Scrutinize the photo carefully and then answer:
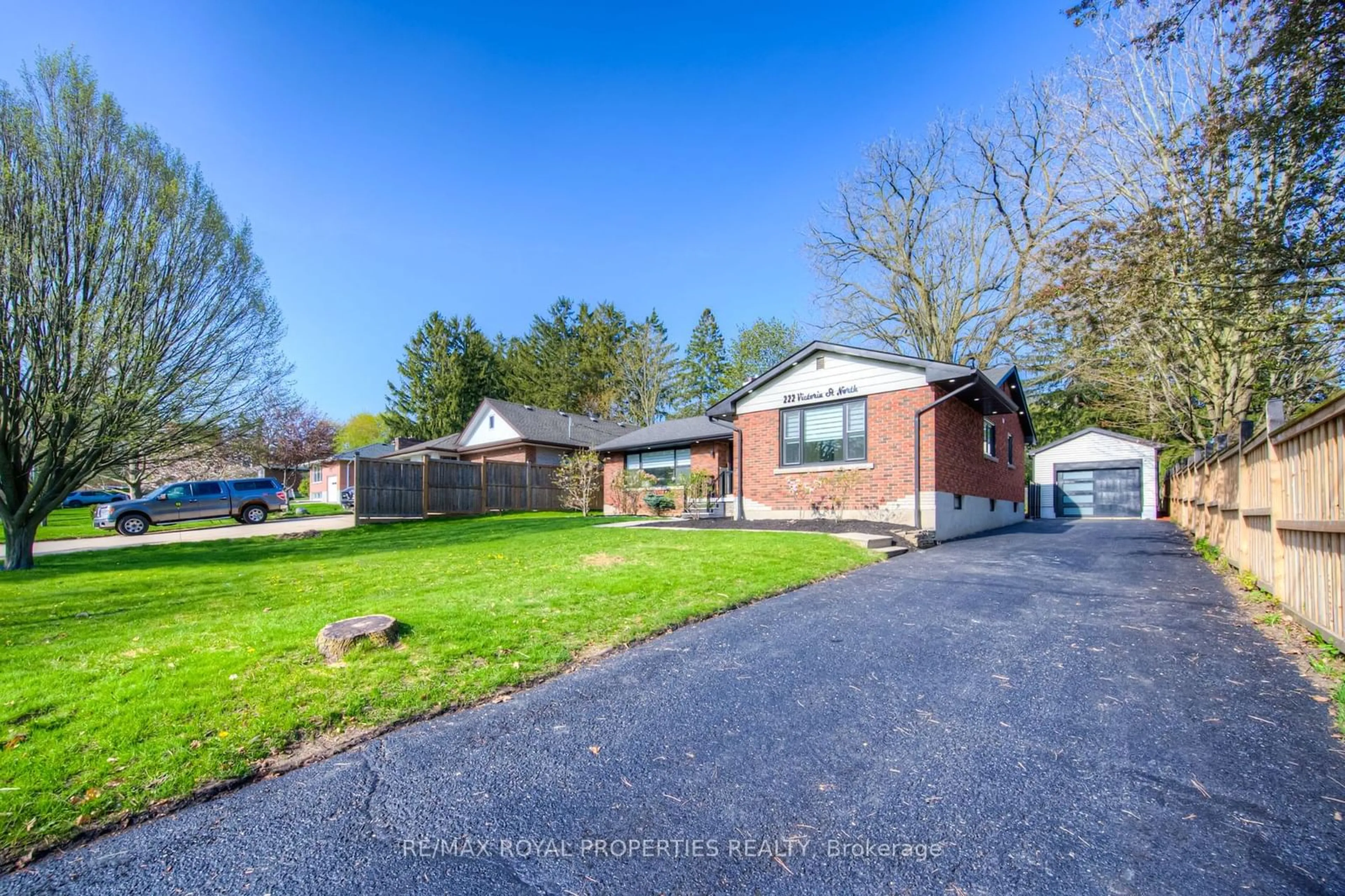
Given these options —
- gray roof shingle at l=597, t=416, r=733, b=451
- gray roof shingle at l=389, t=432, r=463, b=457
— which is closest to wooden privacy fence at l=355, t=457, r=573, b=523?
gray roof shingle at l=597, t=416, r=733, b=451

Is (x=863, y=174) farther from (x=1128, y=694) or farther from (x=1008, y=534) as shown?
(x=1128, y=694)

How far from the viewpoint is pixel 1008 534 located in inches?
562

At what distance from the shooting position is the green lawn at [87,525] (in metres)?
18.5

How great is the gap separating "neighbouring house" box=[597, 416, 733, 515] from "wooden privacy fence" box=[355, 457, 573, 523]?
3325 millimetres

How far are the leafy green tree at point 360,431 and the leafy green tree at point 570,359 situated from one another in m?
22.2

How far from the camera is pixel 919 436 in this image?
12375 mm

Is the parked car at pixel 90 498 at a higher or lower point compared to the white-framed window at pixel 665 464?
lower

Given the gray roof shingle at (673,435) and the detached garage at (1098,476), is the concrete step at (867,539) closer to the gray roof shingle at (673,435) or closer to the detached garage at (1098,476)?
the gray roof shingle at (673,435)

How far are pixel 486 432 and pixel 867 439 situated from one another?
20.0 meters

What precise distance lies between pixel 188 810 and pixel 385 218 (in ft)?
44.6

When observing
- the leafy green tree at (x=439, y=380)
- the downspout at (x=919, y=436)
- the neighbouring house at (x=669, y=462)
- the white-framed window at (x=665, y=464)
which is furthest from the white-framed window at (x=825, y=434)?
the leafy green tree at (x=439, y=380)

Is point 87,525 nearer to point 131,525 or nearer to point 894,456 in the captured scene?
point 131,525

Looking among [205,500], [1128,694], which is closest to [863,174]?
[1128,694]

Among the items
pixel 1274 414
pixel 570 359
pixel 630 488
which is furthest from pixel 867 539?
pixel 570 359
